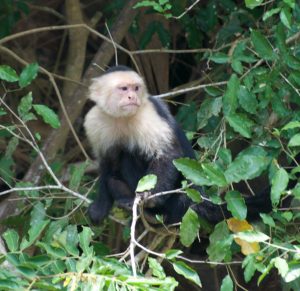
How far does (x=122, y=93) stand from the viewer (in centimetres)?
455

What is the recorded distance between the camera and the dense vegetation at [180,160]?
3430mm

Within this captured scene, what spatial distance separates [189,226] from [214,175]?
31 cm

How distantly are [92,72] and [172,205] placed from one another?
1.51 m

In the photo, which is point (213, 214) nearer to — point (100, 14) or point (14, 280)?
point (14, 280)

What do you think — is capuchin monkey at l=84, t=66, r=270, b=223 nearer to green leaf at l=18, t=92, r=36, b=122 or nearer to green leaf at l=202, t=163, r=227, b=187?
green leaf at l=18, t=92, r=36, b=122

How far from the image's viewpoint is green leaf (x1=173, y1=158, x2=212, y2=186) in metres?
3.53

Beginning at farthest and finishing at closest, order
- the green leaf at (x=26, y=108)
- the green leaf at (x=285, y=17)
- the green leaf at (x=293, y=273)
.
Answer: the green leaf at (x=26, y=108), the green leaf at (x=285, y=17), the green leaf at (x=293, y=273)

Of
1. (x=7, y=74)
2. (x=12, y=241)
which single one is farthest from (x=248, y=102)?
(x=12, y=241)

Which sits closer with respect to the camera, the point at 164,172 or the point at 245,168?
the point at 245,168

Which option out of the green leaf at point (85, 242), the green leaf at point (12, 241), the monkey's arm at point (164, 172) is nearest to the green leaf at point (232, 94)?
the monkey's arm at point (164, 172)

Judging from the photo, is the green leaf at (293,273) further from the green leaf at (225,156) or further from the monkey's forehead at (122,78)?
the monkey's forehead at (122,78)

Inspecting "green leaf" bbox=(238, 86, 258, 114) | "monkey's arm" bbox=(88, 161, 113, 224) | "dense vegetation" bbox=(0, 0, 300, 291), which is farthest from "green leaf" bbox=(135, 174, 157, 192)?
"monkey's arm" bbox=(88, 161, 113, 224)

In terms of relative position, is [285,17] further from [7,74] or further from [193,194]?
[7,74]

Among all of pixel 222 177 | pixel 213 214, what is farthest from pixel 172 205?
pixel 222 177
